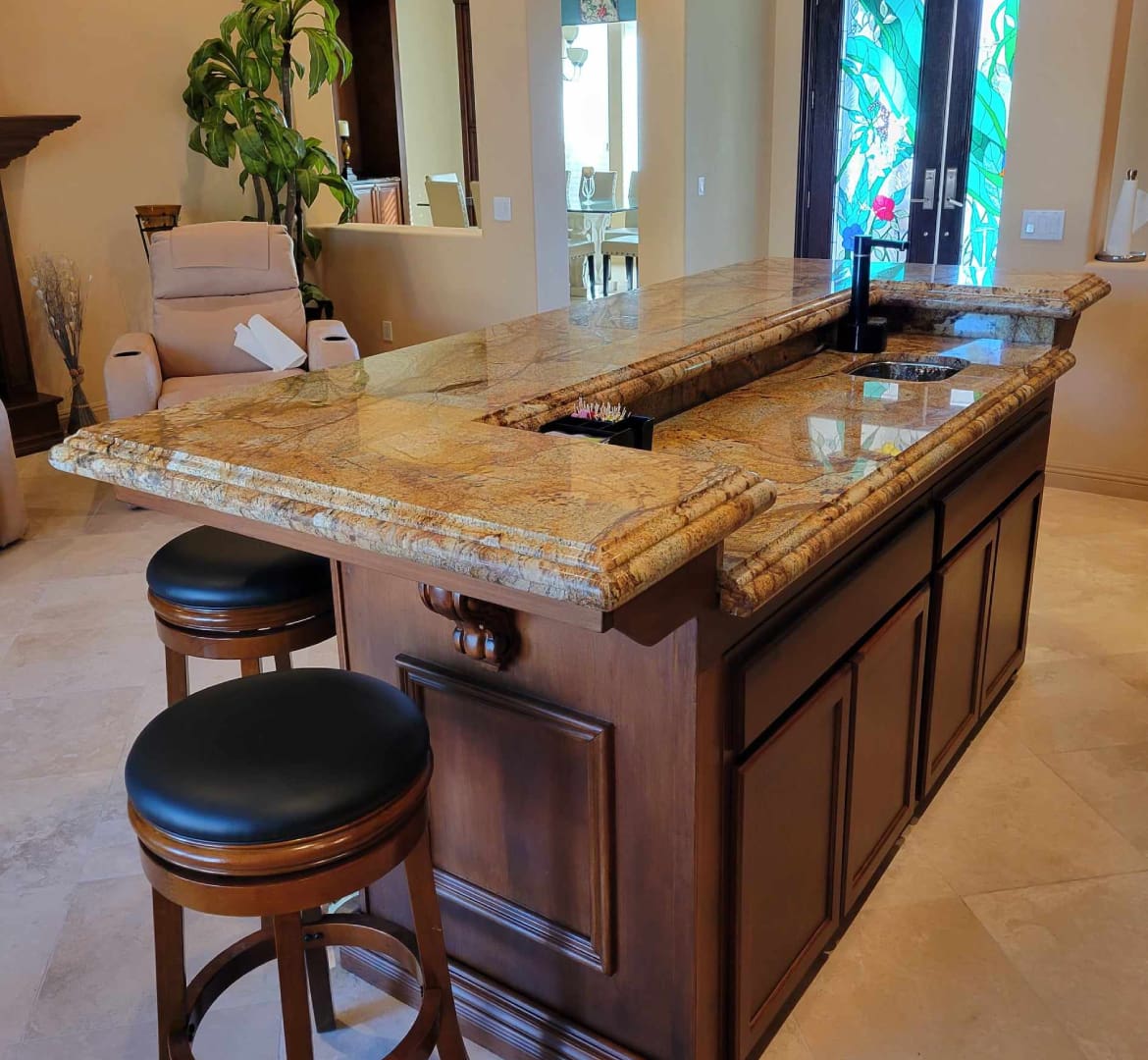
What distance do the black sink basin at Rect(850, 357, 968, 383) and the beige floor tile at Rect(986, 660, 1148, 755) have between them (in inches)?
→ 36.6

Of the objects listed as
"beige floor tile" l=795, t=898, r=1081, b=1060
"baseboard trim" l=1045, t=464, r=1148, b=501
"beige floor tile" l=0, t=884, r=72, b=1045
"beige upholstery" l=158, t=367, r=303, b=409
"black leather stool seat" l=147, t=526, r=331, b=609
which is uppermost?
"black leather stool seat" l=147, t=526, r=331, b=609

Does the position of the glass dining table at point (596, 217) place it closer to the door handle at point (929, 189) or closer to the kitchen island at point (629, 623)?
the door handle at point (929, 189)

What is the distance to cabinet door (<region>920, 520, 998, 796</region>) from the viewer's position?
2182 mm

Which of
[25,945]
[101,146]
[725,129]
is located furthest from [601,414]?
[725,129]

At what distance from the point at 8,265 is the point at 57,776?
11.6ft

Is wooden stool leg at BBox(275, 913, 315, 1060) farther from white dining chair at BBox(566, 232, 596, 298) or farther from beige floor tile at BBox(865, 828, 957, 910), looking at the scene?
white dining chair at BBox(566, 232, 596, 298)

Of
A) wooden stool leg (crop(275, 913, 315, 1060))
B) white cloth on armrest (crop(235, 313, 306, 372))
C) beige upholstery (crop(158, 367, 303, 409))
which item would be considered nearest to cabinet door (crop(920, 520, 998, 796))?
wooden stool leg (crop(275, 913, 315, 1060))

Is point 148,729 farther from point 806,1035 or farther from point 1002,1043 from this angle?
point 1002,1043

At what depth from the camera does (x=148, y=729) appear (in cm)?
136

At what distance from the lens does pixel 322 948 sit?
5.76 feet

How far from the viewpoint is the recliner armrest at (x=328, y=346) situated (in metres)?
4.74

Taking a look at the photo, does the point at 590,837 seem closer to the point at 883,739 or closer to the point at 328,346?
the point at 883,739

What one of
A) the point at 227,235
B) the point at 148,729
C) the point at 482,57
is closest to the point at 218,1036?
the point at 148,729

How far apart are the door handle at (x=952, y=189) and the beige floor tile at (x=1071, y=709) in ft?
10.9
